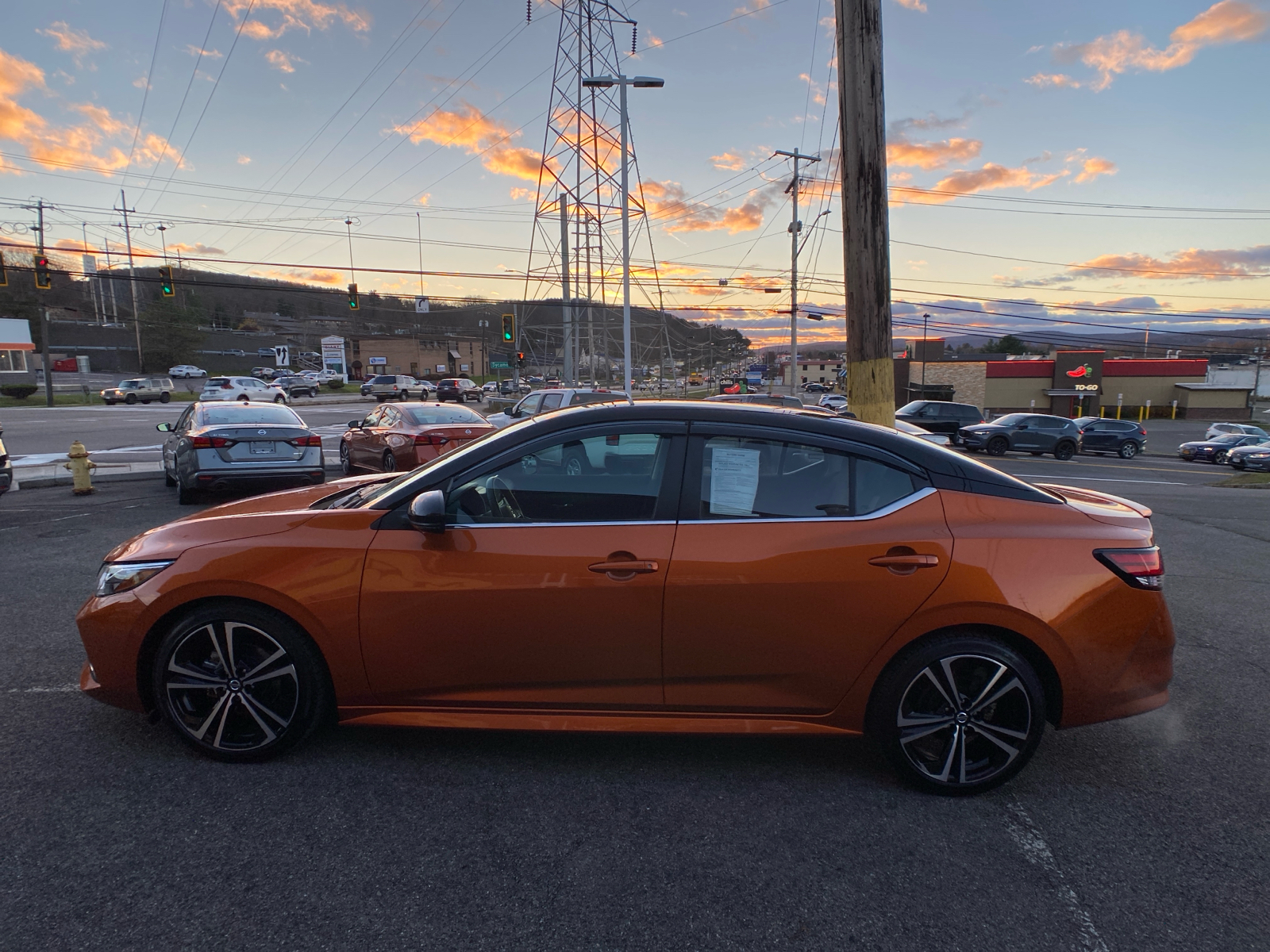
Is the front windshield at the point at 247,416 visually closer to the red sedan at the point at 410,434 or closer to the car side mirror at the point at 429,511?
the red sedan at the point at 410,434

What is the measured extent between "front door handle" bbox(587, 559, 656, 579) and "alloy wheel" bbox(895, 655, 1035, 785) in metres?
1.20

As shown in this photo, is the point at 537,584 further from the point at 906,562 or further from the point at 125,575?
the point at 125,575

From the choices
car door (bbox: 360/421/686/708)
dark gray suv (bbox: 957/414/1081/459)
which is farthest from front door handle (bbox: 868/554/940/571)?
dark gray suv (bbox: 957/414/1081/459)

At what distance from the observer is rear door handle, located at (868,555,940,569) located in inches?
114

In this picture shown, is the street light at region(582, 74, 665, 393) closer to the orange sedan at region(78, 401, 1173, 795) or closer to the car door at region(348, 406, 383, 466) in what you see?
the car door at region(348, 406, 383, 466)

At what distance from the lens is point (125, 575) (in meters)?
3.18

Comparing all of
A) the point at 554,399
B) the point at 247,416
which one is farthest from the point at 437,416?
the point at 554,399

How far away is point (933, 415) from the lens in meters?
30.0

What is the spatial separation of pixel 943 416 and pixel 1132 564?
29.1 meters

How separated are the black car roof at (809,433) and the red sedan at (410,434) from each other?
7.14 meters

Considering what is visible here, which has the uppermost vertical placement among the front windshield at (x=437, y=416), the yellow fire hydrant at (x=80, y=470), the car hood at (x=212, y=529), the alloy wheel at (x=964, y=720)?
the front windshield at (x=437, y=416)

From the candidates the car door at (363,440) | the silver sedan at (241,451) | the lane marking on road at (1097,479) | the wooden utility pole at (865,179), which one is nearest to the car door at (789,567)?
the wooden utility pole at (865,179)

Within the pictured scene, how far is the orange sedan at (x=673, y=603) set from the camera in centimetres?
292

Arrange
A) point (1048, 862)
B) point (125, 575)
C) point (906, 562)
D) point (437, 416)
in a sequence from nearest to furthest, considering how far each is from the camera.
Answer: point (1048, 862)
point (906, 562)
point (125, 575)
point (437, 416)
